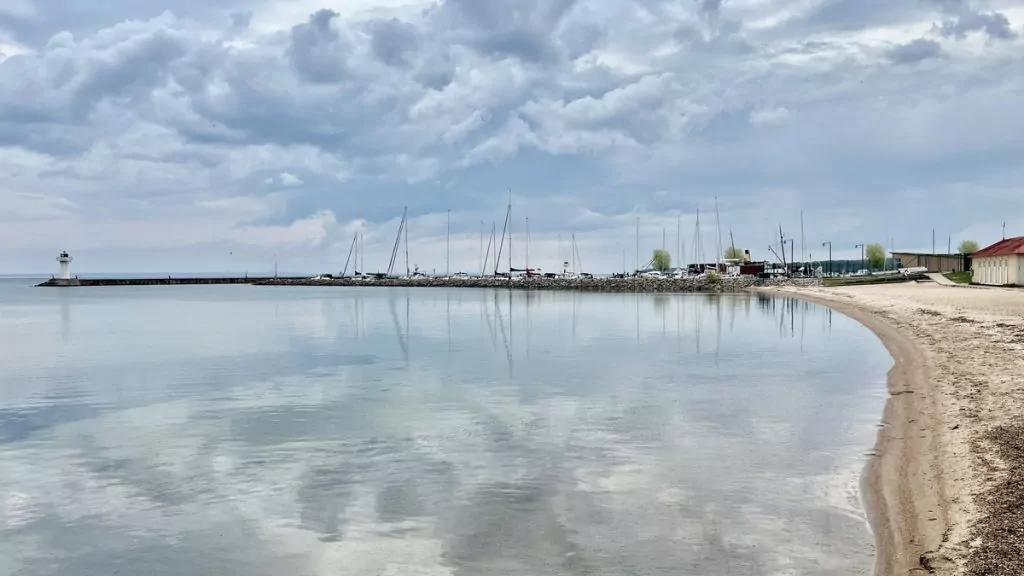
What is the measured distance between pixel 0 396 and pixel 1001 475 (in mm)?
28703

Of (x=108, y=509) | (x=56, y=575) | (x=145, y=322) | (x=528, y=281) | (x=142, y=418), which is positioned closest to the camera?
(x=56, y=575)

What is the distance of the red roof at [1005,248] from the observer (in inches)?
2677

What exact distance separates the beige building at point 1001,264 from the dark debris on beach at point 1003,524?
61799 mm

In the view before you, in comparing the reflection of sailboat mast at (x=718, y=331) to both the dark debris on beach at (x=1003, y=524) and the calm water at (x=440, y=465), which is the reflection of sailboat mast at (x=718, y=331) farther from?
the dark debris on beach at (x=1003, y=524)

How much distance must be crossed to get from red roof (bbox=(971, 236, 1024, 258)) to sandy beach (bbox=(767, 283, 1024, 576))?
41.2 meters

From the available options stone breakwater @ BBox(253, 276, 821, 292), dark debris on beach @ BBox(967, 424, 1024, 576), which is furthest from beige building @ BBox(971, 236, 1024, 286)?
dark debris on beach @ BBox(967, 424, 1024, 576)

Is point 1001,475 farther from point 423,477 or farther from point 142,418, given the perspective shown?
point 142,418

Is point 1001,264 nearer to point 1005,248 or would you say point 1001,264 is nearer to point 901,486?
point 1005,248

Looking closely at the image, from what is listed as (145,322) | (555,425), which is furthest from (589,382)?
(145,322)

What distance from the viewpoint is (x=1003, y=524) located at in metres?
10.4

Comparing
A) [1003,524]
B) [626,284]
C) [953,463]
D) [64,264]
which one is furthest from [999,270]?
[64,264]

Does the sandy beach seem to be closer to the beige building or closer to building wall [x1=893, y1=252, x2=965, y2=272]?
the beige building

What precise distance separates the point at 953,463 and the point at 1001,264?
6605cm

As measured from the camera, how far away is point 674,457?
1700cm
